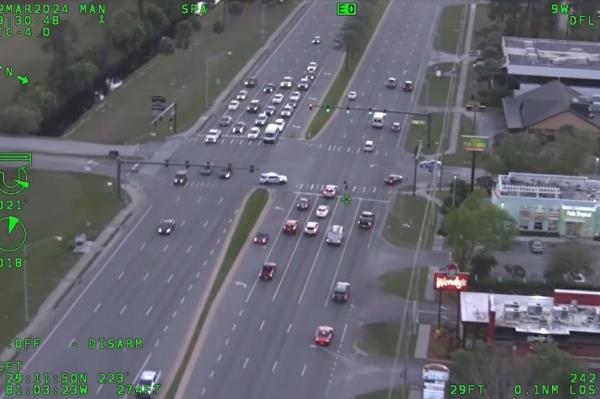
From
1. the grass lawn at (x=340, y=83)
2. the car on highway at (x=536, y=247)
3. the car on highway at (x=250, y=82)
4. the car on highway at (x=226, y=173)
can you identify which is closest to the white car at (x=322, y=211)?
the car on highway at (x=226, y=173)

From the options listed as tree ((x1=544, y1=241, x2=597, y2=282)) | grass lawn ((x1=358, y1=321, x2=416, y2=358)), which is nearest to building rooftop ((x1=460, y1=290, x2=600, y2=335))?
grass lawn ((x1=358, y1=321, x2=416, y2=358))

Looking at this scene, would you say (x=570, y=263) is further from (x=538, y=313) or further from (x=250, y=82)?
(x=250, y=82)

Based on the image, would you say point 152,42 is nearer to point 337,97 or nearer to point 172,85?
point 172,85

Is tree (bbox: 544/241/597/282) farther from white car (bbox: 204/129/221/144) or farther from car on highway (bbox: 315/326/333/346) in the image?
white car (bbox: 204/129/221/144)

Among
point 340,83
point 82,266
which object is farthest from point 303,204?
point 340,83

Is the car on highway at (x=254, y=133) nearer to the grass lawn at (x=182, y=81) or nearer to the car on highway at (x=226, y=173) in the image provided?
the grass lawn at (x=182, y=81)

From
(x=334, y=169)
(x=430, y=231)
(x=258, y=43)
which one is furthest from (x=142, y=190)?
(x=258, y=43)
